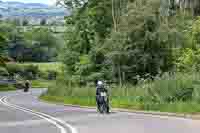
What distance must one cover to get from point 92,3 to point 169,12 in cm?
971

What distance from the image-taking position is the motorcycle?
2809 centimetres

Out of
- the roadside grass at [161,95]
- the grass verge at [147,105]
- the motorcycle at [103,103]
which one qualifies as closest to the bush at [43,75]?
the grass verge at [147,105]

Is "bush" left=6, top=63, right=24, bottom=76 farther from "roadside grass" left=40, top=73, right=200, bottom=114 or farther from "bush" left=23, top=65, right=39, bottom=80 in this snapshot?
"roadside grass" left=40, top=73, right=200, bottom=114

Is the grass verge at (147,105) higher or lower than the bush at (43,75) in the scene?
higher

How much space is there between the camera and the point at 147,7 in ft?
162

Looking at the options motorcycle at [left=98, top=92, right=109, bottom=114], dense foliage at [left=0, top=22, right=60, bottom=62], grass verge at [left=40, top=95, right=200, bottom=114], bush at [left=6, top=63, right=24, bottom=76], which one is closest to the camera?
grass verge at [left=40, top=95, right=200, bottom=114]

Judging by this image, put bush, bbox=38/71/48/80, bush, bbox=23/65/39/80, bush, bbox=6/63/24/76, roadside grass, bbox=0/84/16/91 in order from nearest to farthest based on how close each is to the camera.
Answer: roadside grass, bbox=0/84/16/91 → bush, bbox=6/63/24/76 → bush, bbox=23/65/39/80 → bush, bbox=38/71/48/80

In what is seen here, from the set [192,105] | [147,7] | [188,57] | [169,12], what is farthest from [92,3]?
[192,105]

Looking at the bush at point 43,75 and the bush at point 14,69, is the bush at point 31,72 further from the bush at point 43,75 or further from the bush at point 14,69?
the bush at point 14,69

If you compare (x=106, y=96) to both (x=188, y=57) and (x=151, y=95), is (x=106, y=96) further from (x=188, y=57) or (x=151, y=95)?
(x=188, y=57)

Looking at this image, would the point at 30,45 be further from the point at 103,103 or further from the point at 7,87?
the point at 103,103

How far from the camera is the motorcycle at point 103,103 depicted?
28094mm

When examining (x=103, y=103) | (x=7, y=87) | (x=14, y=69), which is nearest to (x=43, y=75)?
(x=14, y=69)

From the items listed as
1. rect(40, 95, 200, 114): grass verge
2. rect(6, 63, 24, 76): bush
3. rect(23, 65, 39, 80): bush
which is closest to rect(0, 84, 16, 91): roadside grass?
rect(6, 63, 24, 76): bush
